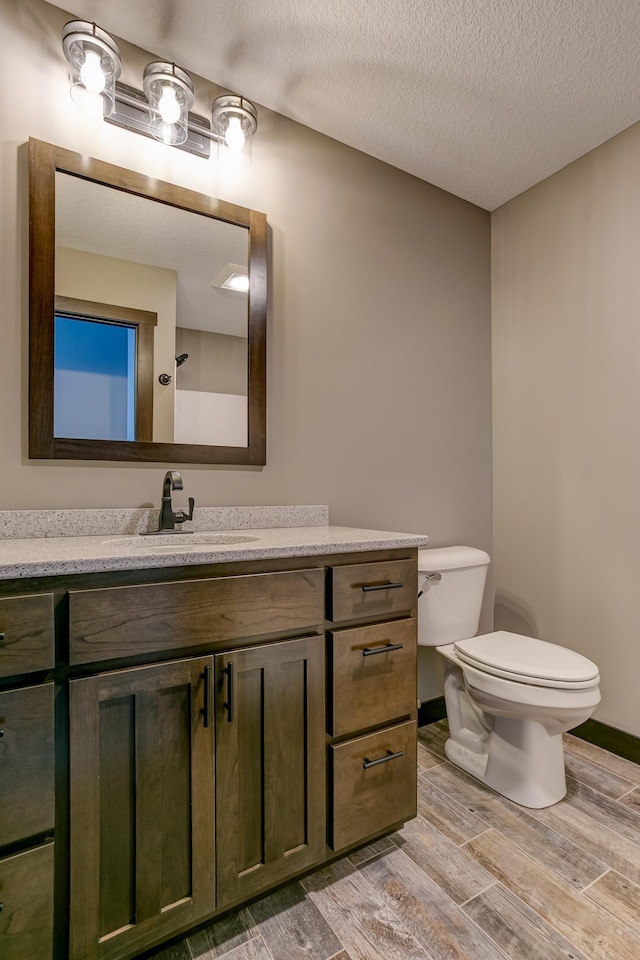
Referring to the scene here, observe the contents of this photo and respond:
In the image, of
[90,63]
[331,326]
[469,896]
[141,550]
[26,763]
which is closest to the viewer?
[26,763]

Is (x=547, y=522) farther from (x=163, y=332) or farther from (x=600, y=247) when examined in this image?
(x=163, y=332)

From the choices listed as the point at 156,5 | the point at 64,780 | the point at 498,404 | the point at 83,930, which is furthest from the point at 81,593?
the point at 498,404

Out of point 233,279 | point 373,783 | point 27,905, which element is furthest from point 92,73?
point 373,783

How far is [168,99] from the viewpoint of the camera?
1.53m

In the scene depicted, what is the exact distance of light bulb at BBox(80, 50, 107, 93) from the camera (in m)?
1.41

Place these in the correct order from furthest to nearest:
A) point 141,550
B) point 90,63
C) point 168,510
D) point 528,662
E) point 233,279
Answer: point 233,279 → point 528,662 → point 168,510 → point 90,63 → point 141,550

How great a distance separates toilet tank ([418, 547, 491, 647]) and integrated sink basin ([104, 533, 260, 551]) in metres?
0.75

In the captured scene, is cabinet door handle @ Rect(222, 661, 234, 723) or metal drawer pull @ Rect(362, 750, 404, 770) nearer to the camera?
cabinet door handle @ Rect(222, 661, 234, 723)

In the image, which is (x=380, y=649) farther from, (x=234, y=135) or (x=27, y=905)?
(x=234, y=135)

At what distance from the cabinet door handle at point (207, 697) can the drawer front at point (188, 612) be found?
7 centimetres

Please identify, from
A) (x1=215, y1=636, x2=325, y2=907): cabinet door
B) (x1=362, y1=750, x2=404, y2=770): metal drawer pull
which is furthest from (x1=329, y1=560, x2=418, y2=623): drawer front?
(x1=362, y1=750, x2=404, y2=770): metal drawer pull

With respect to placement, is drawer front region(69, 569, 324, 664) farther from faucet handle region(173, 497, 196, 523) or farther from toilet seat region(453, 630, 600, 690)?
toilet seat region(453, 630, 600, 690)

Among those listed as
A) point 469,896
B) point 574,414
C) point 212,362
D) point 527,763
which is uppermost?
point 212,362

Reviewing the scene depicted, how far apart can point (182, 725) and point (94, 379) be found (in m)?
1.00
